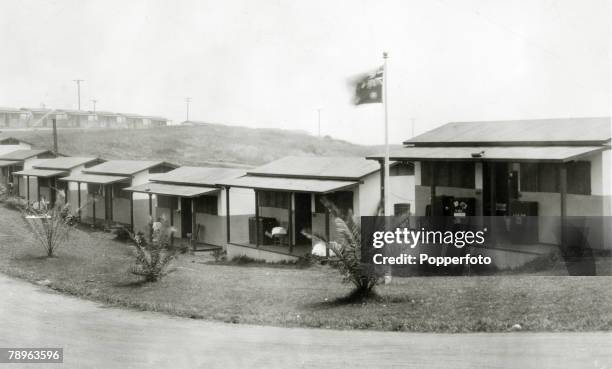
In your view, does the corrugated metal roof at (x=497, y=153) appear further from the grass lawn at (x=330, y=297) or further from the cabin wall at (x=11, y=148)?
the cabin wall at (x=11, y=148)

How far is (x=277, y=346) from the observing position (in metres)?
10.7

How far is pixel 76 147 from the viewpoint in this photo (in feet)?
228

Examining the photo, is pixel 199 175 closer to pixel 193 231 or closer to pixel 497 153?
pixel 193 231

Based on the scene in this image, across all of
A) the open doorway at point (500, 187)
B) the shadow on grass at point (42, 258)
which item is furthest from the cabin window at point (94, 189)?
the open doorway at point (500, 187)

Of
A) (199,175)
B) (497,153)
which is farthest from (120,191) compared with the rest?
(497,153)

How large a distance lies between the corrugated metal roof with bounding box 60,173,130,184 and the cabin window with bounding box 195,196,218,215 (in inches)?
239

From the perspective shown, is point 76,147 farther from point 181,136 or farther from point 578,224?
point 578,224

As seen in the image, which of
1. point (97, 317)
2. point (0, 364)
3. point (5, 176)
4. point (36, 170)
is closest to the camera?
point (0, 364)

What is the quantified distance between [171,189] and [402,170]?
35.9ft

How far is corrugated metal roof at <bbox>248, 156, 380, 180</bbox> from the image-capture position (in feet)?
77.5

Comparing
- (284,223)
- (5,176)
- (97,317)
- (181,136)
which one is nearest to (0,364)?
(97,317)

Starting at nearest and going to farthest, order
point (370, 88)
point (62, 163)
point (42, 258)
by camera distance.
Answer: point (370, 88) < point (42, 258) < point (62, 163)

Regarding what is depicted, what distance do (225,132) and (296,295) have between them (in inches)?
2960

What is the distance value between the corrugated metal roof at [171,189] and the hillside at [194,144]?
3367cm
